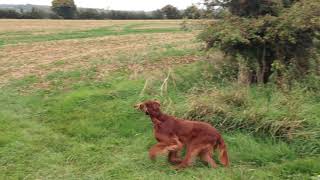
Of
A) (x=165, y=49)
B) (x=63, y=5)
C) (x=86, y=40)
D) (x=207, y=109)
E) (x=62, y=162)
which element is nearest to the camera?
(x=62, y=162)

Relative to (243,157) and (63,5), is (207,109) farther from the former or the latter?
(63,5)

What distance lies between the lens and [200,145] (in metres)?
7.27

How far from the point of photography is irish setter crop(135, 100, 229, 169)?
7262 millimetres

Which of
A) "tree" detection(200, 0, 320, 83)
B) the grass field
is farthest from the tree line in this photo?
"tree" detection(200, 0, 320, 83)

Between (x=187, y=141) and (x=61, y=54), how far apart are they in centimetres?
1171

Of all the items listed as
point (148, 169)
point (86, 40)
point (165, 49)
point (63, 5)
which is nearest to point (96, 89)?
point (148, 169)

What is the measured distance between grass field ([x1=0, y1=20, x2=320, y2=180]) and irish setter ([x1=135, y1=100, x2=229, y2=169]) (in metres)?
0.17

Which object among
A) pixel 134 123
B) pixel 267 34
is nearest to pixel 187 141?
pixel 134 123

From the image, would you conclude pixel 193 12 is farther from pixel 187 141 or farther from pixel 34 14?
pixel 34 14

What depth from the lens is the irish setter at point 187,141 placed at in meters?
7.26

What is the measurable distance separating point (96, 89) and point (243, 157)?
4938 millimetres

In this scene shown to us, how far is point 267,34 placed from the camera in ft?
34.5

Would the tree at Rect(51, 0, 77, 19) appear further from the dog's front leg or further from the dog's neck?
the dog's front leg

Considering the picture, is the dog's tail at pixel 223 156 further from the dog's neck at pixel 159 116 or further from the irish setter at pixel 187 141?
the dog's neck at pixel 159 116
